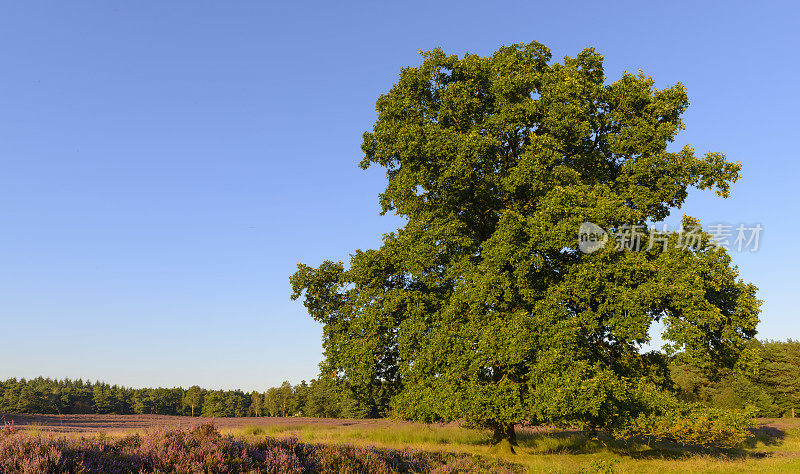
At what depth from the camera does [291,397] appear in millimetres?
90375

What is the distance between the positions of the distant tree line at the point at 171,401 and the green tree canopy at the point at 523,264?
39.9m

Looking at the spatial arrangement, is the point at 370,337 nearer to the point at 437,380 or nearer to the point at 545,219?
A: the point at 437,380

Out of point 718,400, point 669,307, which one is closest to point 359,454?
point 669,307

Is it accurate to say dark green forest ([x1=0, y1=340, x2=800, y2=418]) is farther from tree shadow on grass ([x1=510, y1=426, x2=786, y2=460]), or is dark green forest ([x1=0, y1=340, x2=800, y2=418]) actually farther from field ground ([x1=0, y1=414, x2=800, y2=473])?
tree shadow on grass ([x1=510, y1=426, x2=786, y2=460])

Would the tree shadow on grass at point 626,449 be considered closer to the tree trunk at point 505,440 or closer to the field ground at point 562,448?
the field ground at point 562,448

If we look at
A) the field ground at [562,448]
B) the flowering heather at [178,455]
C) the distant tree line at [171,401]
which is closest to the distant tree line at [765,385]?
the field ground at [562,448]

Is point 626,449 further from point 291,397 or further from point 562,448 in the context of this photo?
point 291,397

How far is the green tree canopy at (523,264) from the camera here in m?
17.5

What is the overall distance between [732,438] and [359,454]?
17247mm

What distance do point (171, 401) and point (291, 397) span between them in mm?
20735

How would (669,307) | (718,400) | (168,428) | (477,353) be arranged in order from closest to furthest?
1. (168,428)
2. (477,353)
3. (669,307)
4. (718,400)

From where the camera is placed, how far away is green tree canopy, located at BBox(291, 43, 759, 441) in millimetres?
17516

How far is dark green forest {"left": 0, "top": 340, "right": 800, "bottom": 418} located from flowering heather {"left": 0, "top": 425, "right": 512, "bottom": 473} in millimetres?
42844

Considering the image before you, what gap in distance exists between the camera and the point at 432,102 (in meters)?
22.3
